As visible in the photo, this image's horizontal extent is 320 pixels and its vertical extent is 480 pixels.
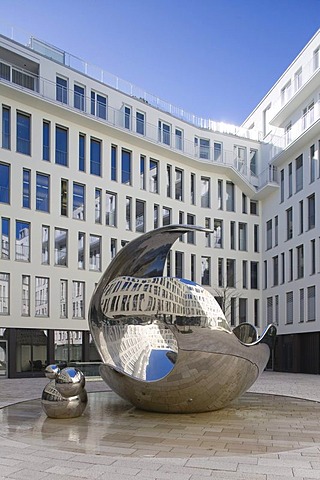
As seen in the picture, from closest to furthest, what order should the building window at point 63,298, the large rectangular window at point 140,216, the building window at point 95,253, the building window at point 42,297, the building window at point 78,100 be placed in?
the building window at point 42,297
the building window at point 63,298
the building window at point 78,100
the building window at point 95,253
the large rectangular window at point 140,216

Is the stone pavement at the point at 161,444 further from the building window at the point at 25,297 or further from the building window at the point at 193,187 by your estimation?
the building window at the point at 193,187

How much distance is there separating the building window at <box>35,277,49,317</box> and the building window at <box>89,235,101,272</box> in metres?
3.98

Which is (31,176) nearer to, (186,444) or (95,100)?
(95,100)

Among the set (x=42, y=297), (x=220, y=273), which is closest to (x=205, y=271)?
(x=220, y=273)

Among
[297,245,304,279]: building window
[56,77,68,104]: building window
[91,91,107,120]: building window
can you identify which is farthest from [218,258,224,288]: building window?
[56,77,68,104]: building window

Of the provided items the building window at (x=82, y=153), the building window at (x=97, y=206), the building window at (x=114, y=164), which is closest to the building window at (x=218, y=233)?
the building window at (x=114, y=164)

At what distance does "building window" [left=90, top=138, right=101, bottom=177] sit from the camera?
39.2 metres

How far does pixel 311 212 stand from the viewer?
130 ft

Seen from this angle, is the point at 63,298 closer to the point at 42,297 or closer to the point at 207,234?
the point at 42,297

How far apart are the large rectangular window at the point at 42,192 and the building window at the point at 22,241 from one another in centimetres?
164

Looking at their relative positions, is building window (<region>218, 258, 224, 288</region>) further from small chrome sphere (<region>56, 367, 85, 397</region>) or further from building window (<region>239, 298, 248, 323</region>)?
small chrome sphere (<region>56, 367, 85, 397</region>)

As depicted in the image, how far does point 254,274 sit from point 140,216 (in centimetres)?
1249

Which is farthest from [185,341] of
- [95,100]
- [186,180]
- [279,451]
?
[186,180]

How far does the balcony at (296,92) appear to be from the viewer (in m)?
39.5
